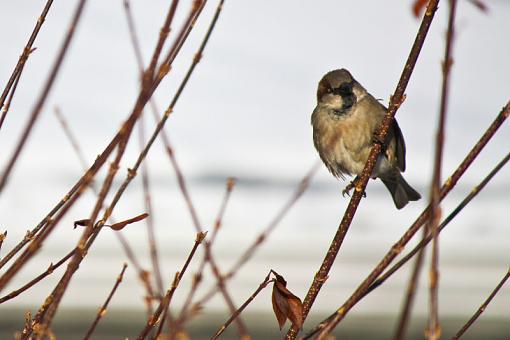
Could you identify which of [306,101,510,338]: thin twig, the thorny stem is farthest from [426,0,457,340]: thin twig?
the thorny stem

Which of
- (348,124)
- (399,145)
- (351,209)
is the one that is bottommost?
(351,209)

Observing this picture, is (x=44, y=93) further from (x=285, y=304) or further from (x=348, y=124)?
(x=348, y=124)

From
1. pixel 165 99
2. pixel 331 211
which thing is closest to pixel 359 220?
pixel 331 211

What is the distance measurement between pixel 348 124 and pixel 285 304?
1.91 m

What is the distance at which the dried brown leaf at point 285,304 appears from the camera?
1.62 metres

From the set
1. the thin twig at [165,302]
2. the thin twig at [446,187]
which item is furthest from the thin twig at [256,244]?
the thin twig at [446,187]

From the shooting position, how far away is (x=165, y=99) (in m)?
5.80

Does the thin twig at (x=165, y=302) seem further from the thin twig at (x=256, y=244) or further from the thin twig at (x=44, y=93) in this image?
the thin twig at (x=44, y=93)

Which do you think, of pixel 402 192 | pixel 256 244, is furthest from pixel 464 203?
pixel 402 192

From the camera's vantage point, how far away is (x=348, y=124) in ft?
11.4

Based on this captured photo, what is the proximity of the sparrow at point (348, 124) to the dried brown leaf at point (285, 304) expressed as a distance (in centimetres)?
176

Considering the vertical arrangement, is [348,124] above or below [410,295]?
above

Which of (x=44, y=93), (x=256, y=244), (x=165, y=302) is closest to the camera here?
(x=44, y=93)

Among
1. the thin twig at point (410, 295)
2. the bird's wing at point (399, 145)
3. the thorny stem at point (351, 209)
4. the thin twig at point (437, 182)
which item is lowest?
the thin twig at point (410, 295)
